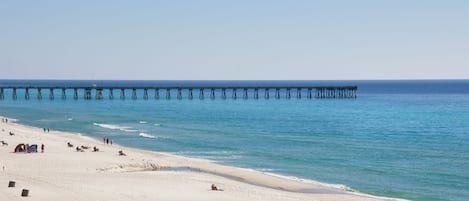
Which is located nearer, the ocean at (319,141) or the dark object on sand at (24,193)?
the dark object on sand at (24,193)

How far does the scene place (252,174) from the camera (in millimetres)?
33094

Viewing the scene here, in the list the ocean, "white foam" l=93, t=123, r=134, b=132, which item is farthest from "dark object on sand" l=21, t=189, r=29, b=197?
"white foam" l=93, t=123, r=134, b=132

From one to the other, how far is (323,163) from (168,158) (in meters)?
9.07

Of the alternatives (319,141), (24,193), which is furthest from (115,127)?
(24,193)

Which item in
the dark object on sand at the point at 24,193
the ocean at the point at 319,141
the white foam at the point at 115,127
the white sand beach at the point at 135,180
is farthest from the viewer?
the white foam at the point at 115,127

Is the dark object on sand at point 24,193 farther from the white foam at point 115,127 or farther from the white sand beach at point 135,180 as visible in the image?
the white foam at point 115,127

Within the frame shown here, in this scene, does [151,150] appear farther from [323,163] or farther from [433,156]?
[433,156]

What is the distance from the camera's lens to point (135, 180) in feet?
95.8

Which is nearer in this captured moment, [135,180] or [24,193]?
[24,193]

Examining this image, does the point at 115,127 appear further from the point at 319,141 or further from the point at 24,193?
the point at 24,193

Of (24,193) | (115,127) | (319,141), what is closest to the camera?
(24,193)

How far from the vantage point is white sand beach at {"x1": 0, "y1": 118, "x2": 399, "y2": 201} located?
25.2 metres

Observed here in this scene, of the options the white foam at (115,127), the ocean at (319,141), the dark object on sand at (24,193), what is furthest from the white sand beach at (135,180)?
the white foam at (115,127)

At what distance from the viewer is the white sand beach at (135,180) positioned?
25.2m
